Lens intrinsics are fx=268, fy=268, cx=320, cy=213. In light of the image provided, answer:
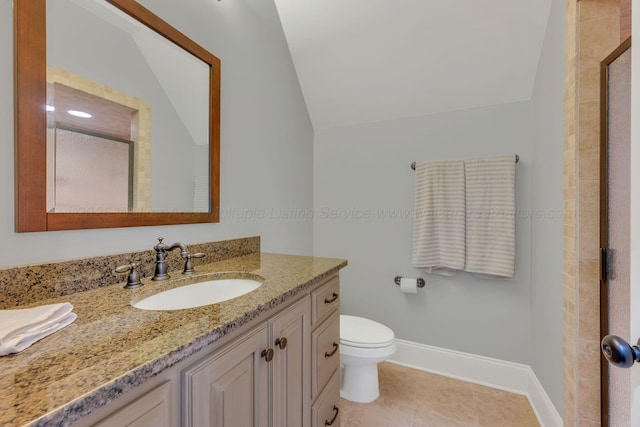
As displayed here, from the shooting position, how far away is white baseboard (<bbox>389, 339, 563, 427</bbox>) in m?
1.75

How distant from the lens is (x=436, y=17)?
1.64 meters

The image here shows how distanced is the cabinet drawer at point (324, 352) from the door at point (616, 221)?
1016 millimetres

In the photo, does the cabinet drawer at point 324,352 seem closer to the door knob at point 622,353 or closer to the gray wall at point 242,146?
the gray wall at point 242,146

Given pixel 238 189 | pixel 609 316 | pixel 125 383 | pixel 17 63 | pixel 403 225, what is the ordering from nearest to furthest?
pixel 125 383 < pixel 17 63 < pixel 609 316 < pixel 238 189 < pixel 403 225

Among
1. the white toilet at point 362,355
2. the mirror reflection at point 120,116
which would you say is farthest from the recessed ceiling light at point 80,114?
the white toilet at point 362,355

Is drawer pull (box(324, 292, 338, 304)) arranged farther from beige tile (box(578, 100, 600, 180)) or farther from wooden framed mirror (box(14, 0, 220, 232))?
beige tile (box(578, 100, 600, 180))

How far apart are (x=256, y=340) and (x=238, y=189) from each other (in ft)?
3.20

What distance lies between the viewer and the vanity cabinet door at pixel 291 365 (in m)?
0.85

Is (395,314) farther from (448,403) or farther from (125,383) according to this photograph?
(125,383)

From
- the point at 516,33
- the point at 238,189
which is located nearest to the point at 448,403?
the point at 238,189

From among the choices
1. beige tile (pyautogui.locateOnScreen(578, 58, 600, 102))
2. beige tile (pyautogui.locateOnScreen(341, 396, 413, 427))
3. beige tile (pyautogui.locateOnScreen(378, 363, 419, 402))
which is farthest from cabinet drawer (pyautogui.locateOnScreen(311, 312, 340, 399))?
beige tile (pyautogui.locateOnScreen(578, 58, 600, 102))

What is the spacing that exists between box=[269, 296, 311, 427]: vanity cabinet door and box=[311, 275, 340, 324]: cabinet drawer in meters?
0.04

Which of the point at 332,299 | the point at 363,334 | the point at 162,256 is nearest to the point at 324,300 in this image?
the point at 332,299

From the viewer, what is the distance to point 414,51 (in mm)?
1818
